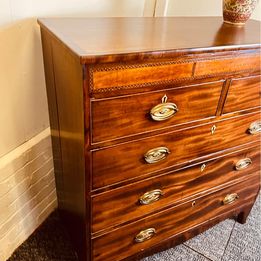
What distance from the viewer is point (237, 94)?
977 mm

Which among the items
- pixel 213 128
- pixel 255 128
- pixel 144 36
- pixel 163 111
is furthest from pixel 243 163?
pixel 144 36

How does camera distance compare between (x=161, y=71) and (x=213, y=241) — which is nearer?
(x=161, y=71)

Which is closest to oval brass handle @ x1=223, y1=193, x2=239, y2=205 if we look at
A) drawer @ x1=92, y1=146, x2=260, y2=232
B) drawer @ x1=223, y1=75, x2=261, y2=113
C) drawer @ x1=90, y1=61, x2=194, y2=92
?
drawer @ x1=92, y1=146, x2=260, y2=232

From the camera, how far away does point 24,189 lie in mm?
1212

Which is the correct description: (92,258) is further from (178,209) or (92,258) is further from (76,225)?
(178,209)

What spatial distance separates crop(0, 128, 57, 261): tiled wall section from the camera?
1112 millimetres

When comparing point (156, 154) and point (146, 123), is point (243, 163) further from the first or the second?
point (146, 123)

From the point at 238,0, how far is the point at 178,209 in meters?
0.84

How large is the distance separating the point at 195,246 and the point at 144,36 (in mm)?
1036

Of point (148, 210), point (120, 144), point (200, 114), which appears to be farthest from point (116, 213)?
point (200, 114)

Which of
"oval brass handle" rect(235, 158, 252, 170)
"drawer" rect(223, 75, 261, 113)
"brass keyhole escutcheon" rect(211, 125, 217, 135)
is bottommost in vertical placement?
"oval brass handle" rect(235, 158, 252, 170)

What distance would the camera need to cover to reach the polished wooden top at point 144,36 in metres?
0.71

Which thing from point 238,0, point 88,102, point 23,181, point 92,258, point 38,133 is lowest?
point 92,258

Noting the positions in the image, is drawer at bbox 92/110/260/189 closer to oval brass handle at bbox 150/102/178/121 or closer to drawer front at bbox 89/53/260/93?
oval brass handle at bbox 150/102/178/121
